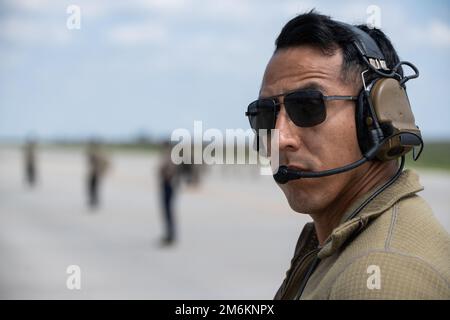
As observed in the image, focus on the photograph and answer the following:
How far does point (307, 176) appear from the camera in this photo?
1945 mm

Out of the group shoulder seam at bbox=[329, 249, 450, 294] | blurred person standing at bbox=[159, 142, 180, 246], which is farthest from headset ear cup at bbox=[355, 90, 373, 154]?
blurred person standing at bbox=[159, 142, 180, 246]

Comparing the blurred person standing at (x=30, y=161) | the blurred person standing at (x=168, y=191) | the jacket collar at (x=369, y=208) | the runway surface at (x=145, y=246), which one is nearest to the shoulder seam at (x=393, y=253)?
the jacket collar at (x=369, y=208)

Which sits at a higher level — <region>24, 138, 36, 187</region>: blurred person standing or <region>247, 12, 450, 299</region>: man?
<region>24, 138, 36, 187</region>: blurred person standing

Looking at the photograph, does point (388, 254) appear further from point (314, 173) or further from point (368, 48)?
point (368, 48)

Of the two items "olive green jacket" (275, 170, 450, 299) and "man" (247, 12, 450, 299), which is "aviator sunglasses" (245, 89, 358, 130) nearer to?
"man" (247, 12, 450, 299)

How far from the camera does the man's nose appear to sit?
202 centimetres

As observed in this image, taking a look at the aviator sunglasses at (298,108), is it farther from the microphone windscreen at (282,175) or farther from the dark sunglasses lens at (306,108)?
the microphone windscreen at (282,175)

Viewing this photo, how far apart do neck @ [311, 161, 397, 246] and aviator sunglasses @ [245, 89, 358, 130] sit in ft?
0.74

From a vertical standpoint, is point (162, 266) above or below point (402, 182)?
below

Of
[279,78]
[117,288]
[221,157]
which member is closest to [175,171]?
[117,288]

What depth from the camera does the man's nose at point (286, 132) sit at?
6.62 ft

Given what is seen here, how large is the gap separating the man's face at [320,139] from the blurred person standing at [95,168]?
536 inches

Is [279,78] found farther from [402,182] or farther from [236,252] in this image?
[236,252]

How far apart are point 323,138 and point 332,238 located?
375mm
